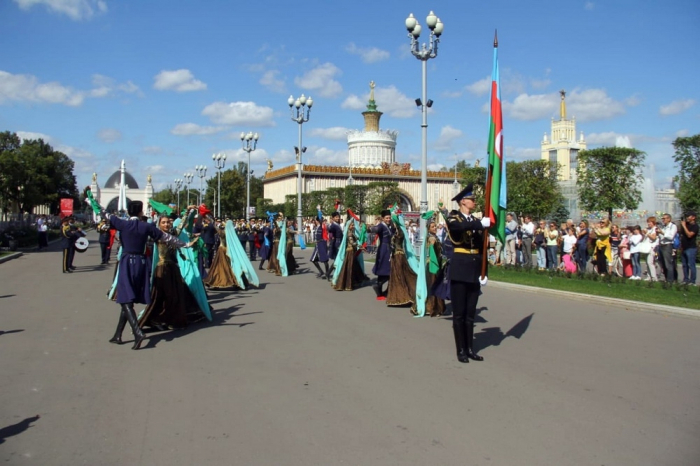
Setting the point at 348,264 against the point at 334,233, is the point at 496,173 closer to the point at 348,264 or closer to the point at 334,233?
the point at 348,264

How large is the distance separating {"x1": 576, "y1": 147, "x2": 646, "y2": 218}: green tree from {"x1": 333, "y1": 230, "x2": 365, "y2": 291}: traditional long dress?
26.3 metres

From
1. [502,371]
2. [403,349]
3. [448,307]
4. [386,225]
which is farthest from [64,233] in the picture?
[502,371]

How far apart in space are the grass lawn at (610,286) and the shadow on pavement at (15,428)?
10.6 m

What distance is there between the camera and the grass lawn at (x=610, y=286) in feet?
38.4

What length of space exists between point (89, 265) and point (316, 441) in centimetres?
2047

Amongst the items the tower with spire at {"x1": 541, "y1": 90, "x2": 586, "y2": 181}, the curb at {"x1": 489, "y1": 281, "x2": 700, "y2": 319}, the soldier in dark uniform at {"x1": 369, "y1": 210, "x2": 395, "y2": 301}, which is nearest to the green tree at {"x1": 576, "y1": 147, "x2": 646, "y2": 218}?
the curb at {"x1": 489, "y1": 281, "x2": 700, "y2": 319}

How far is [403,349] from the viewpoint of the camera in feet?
25.1

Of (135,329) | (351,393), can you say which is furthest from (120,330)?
(351,393)

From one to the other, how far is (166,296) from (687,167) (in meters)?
37.4

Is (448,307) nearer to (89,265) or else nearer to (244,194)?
(89,265)

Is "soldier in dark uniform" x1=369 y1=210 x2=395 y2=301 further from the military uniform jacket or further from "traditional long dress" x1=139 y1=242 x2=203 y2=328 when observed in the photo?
the military uniform jacket

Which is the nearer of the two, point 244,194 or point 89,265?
point 89,265

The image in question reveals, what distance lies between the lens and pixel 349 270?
564 inches

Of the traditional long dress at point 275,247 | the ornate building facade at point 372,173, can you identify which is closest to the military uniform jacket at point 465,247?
the traditional long dress at point 275,247
